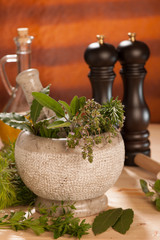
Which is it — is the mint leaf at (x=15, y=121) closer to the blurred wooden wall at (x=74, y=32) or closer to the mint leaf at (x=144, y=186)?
the mint leaf at (x=144, y=186)

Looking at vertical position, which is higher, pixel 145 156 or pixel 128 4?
pixel 128 4

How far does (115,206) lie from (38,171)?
164 mm

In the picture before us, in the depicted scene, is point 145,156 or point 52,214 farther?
point 145,156

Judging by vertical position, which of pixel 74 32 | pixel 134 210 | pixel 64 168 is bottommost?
pixel 134 210

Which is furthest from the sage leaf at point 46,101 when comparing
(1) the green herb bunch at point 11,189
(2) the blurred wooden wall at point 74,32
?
(2) the blurred wooden wall at point 74,32

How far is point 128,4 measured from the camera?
50.8 inches

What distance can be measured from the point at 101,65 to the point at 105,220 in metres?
0.34

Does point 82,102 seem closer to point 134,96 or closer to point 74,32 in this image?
point 134,96

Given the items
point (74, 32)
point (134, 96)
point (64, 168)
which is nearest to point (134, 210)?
point (64, 168)

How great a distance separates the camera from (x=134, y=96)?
35.4 inches

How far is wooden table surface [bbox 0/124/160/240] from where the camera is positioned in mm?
604

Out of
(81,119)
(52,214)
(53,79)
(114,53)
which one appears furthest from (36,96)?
(53,79)

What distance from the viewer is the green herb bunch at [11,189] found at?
69 centimetres

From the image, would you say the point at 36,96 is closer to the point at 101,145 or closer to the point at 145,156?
the point at 101,145
